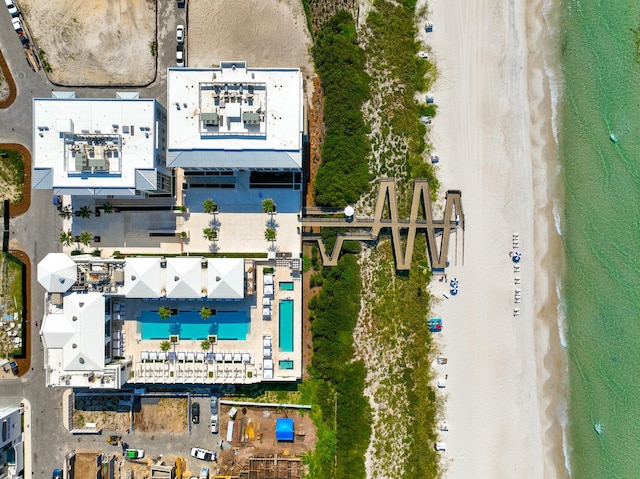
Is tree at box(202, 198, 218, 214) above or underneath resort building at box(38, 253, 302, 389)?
above

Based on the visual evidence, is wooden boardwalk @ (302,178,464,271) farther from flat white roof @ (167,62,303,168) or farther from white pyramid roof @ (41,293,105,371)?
white pyramid roof @ (41,293,105,371)

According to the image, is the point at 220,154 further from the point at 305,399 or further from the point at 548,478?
the point at 548,478

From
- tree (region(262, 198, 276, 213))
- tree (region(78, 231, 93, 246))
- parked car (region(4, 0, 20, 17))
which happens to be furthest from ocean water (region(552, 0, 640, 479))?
parked car (region(4, 0, 20, 17))

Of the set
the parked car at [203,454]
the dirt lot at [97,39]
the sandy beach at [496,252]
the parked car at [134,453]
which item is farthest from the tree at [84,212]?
the sandy beach at [496,252]

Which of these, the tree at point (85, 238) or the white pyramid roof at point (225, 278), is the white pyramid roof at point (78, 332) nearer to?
the tree at point (85, 238)

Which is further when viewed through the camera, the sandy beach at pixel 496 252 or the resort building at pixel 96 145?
the sandy beach at pixel 496 252

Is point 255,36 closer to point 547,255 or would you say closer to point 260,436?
point 547,255

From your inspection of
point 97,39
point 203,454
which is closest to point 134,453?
point 203,454
